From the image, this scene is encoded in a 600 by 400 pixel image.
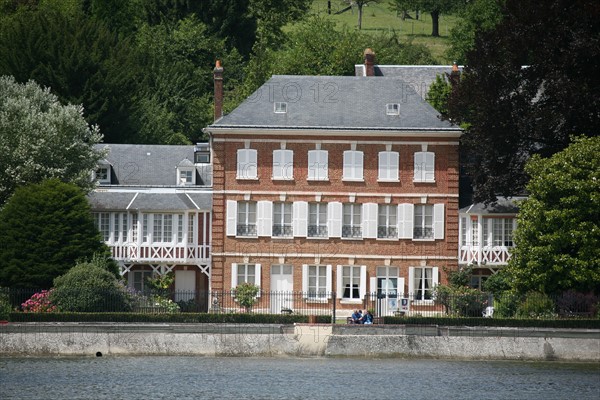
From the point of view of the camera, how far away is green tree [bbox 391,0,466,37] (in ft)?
477

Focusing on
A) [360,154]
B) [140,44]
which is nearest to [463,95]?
[360,154]

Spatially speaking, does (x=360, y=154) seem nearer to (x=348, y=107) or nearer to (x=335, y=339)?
(x=348, y=107)

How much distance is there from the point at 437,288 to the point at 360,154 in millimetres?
6839

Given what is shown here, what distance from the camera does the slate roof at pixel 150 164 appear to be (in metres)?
77.3

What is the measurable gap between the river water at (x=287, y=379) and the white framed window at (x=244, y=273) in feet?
40.8

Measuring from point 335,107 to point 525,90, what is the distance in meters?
8.50

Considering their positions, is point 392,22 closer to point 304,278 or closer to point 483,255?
point 483,255

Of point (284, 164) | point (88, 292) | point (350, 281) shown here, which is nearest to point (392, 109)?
point (284, 164)

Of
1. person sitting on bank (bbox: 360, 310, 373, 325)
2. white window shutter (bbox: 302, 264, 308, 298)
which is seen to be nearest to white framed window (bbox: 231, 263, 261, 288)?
white window shutter (bbox: 302, 264, 308, 298)

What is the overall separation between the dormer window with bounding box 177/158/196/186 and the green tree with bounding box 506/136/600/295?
16.1 m

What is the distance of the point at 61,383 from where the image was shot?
184 ft

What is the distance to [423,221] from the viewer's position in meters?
75.6

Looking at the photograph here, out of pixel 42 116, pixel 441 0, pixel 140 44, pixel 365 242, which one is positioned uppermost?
pixel 441 0

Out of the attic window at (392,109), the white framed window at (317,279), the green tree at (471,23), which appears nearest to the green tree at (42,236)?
the white framed window at (317,279)
